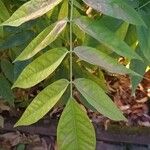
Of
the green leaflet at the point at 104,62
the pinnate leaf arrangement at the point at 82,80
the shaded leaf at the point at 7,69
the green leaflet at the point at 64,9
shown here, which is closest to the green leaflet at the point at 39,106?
the pinnate leaf arrangement at the point at 82,80

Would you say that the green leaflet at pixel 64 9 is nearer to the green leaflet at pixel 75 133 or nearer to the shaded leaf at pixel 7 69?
the green leaflet at pixel 75 133

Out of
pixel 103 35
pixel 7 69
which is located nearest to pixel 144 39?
pixel 103 35

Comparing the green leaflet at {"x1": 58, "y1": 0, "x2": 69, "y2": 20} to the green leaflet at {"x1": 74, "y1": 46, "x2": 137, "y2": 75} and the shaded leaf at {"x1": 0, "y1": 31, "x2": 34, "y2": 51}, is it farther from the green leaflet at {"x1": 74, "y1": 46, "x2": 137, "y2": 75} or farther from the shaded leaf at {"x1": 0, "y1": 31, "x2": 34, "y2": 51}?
the green leaflet at {"x1": 74, "y1": 46, "x2": 137, "y2": 75}

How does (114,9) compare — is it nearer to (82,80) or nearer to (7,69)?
(82,80)

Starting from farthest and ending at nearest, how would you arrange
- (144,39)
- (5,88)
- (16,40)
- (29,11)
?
1. (5,88)
2. (16,40)
3. (144,39)
4. (29,11)

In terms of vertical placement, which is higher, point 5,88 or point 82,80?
point 82,80

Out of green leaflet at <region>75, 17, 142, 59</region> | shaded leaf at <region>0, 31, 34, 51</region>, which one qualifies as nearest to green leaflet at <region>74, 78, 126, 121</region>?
green leaflet at <region>75, 17, 142, 59</region>
